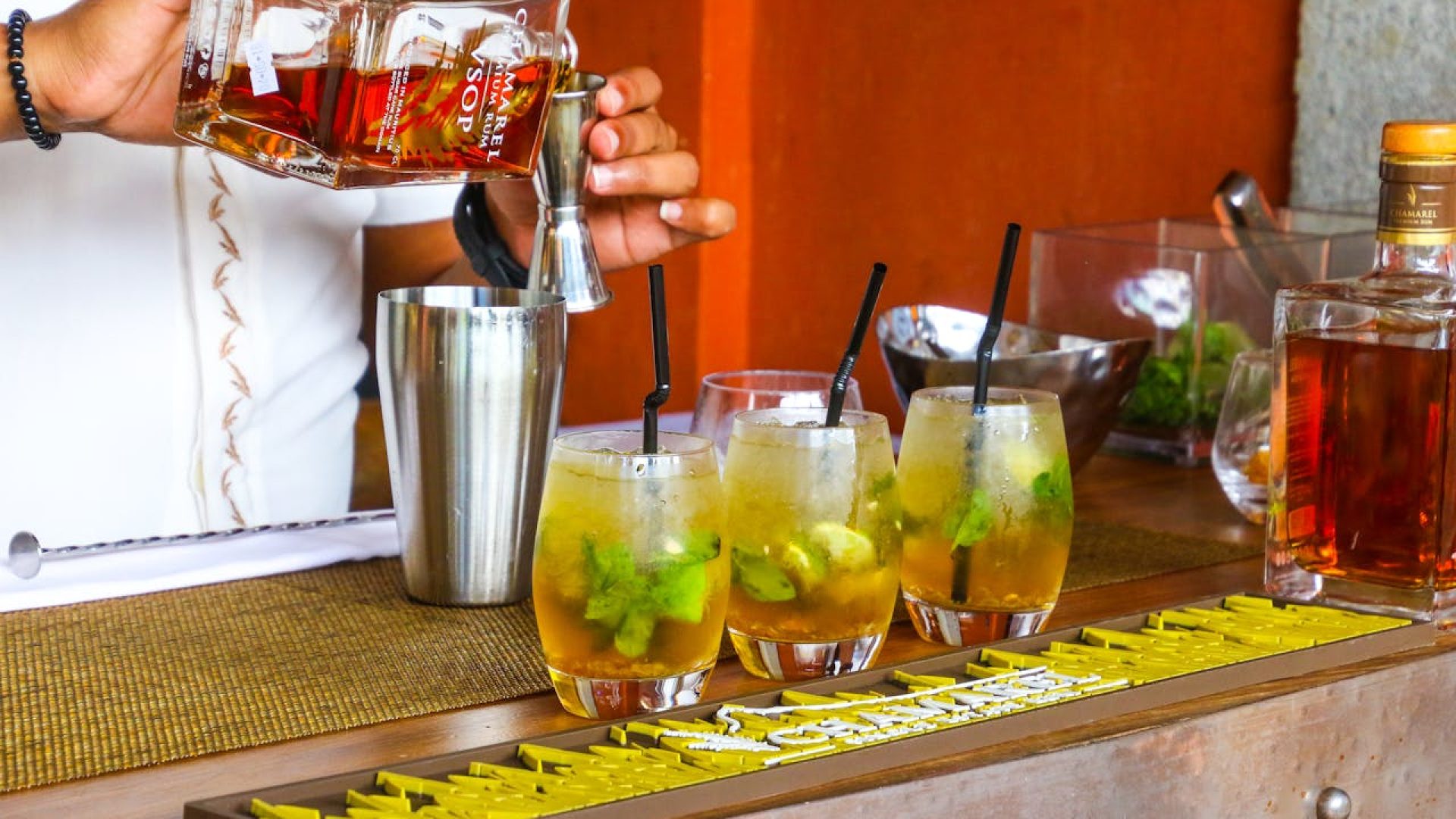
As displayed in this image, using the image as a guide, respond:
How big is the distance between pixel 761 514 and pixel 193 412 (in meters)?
1.08

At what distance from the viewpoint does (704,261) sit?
10.8 feet

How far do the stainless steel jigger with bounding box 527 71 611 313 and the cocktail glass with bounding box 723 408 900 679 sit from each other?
0.33 m

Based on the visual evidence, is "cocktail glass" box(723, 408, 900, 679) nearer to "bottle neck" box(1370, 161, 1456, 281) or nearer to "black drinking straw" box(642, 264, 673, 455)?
"black drinking straw" box(642, 264, 673, 455)

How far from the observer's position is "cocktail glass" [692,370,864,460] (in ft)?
3.54

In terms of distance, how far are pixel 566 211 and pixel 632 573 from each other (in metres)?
0.46

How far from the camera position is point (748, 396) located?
3.56 ft

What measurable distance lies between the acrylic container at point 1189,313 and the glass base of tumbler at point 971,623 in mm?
692

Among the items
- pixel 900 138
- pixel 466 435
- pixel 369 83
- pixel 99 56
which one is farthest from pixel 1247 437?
pixel 900 138

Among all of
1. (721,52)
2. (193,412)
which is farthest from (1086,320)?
(721,52)

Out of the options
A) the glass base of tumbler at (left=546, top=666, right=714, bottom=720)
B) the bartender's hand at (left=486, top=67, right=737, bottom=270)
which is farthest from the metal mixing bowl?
the glass base of tumbler at (left=546, top=666, right=714, bottom=720)

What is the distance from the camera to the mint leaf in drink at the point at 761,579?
2.88 feet

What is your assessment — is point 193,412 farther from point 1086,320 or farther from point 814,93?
point 814,93

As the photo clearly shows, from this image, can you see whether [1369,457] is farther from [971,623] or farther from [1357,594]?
[971,623]

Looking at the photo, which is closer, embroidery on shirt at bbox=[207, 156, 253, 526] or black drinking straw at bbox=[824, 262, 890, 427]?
black drinking straw at bbox=[824, 262, 890, 427]
